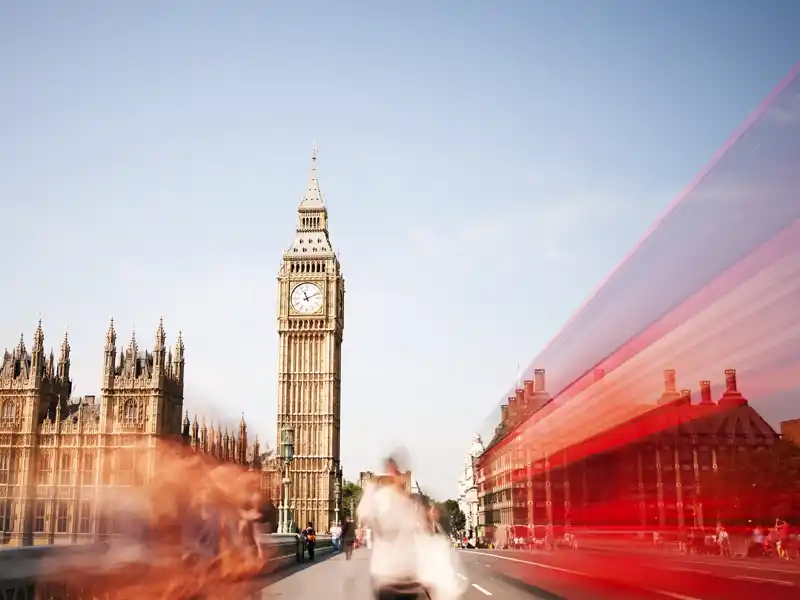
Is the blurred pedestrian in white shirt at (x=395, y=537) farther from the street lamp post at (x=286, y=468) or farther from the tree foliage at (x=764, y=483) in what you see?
the street lamp post at (x=286, y=468)

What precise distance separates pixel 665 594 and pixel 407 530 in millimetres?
4082

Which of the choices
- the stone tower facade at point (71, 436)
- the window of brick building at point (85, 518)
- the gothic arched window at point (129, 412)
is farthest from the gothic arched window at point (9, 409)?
the window of brick building at point (85, 518)

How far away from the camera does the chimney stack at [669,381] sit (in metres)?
8.78

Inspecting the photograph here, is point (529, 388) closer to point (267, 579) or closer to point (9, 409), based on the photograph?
point (267, 579)

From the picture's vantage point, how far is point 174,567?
476 inches

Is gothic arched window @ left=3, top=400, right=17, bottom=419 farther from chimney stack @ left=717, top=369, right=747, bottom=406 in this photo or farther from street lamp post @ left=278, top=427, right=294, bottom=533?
chimney stack @ left=717, top=369, right=747, bottom=406

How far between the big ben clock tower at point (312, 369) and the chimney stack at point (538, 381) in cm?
7597

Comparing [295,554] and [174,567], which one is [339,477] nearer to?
[295,554]

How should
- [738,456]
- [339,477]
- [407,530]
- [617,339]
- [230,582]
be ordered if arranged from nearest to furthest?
[738,456]
[407,530]
[617,339]
[230,582]
[339,477]

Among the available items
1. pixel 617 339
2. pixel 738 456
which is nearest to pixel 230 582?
pixel 617 339

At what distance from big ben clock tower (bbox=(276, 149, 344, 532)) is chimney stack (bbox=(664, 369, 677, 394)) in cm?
8052

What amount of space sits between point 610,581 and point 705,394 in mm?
5107

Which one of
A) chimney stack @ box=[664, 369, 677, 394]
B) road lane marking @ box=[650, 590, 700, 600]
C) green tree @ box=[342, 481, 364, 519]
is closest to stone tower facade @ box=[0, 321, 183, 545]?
road lane marking @ box=[650, 590, 700, 600]

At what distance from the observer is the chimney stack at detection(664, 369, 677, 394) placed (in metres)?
8.78
